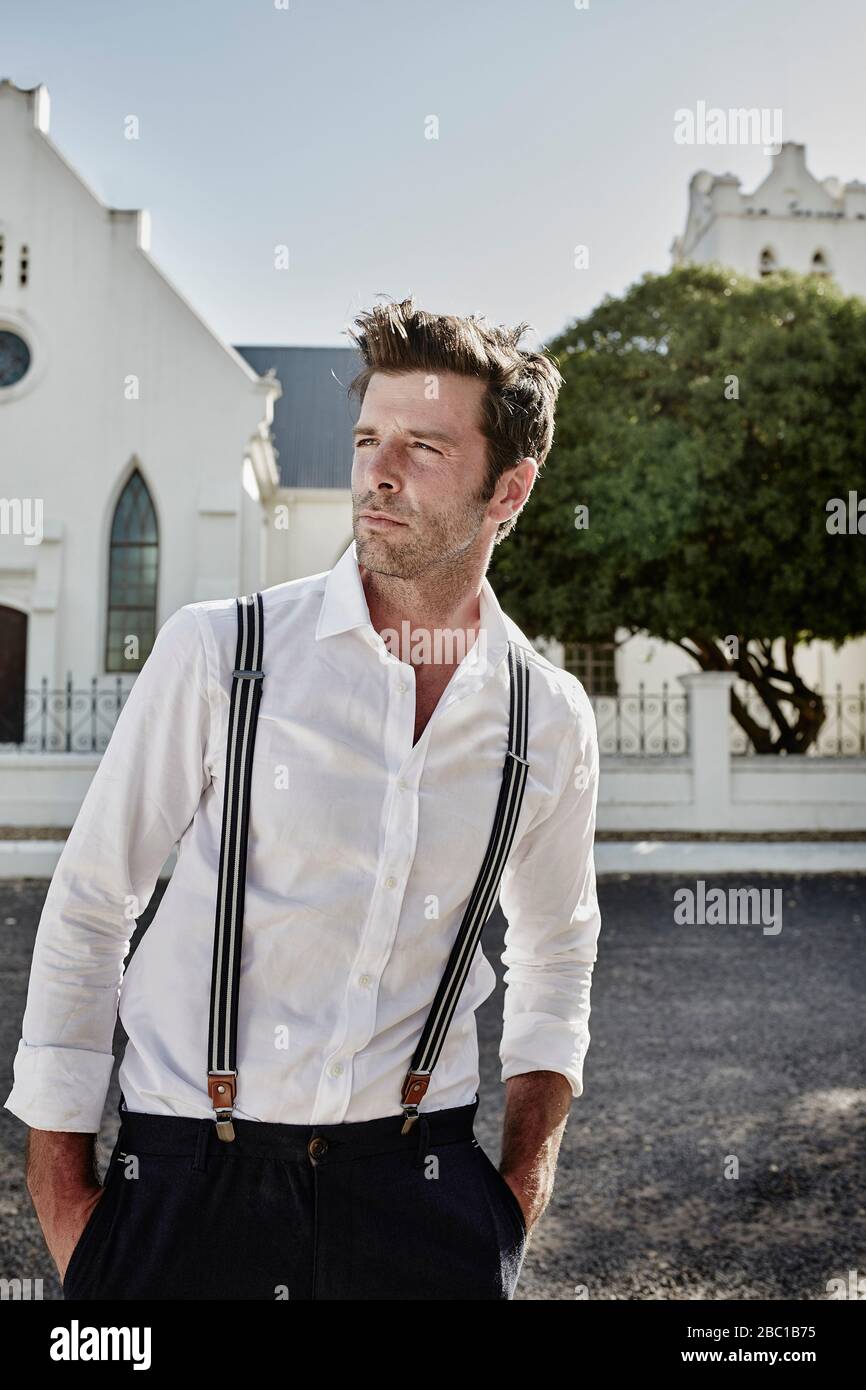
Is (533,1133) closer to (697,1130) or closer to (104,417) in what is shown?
(697,1130)

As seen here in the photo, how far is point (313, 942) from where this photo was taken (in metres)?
1.47

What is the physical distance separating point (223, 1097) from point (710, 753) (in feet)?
40.2

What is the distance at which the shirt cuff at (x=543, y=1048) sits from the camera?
5.98 feet

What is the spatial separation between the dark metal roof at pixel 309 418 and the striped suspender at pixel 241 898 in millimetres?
20746

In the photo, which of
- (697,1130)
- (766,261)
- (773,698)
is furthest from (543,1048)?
(766,261)

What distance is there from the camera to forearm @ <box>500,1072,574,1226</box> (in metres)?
1.69

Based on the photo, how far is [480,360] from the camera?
170 centimetres

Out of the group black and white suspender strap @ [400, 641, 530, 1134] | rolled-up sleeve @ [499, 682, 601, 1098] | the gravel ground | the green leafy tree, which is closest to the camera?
black and white suspender strap @ [400, 641, 530, 1134]

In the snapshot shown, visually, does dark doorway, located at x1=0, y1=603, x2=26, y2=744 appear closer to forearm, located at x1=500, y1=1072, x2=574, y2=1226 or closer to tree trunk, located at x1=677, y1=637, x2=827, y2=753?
tree trunk, located at x1=677, y1=637, x2=827, y2=753

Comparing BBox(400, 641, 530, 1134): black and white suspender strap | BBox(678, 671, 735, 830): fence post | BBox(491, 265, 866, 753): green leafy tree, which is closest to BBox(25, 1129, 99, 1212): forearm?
BBox(400, 641, 530, 1134): black and white suspender strap

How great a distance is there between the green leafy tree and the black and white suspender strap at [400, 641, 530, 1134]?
12085 mm

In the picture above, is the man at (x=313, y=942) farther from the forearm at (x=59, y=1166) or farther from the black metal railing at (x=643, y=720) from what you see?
the black metal railing at (x=643, y=720)
